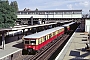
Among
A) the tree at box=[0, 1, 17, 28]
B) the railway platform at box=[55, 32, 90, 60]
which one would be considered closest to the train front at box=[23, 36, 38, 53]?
the railway platform at box=[55, 32, 90, 60]

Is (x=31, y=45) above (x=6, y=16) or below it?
below

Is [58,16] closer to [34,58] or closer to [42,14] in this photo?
[42,14]

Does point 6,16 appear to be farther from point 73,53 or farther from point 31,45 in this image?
point 73,53

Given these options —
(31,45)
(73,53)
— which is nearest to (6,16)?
(31,45)

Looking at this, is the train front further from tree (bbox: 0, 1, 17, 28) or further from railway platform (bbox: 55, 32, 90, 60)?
tree (bbox: 0, 1, 17, 28)

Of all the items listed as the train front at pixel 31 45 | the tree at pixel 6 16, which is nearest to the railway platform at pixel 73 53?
the train front at pixel 31 45

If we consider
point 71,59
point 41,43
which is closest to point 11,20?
point 41,43

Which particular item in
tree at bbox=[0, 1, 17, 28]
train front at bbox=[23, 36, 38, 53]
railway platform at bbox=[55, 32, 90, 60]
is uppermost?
tree at bbox=[0, 1, 17, 28]

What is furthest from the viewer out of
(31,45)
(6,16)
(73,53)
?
(6,16)

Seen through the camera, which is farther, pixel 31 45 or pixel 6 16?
pixel 6 16

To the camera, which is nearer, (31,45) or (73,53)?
(73,53)

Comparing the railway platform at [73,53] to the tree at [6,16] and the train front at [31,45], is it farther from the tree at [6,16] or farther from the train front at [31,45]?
the tree at [6,16]

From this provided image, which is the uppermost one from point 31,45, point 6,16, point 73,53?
point 6,16

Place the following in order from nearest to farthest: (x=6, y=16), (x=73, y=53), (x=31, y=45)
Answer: (x=73, y=53) < (x=31, y=45) < (x=6, y=16)
